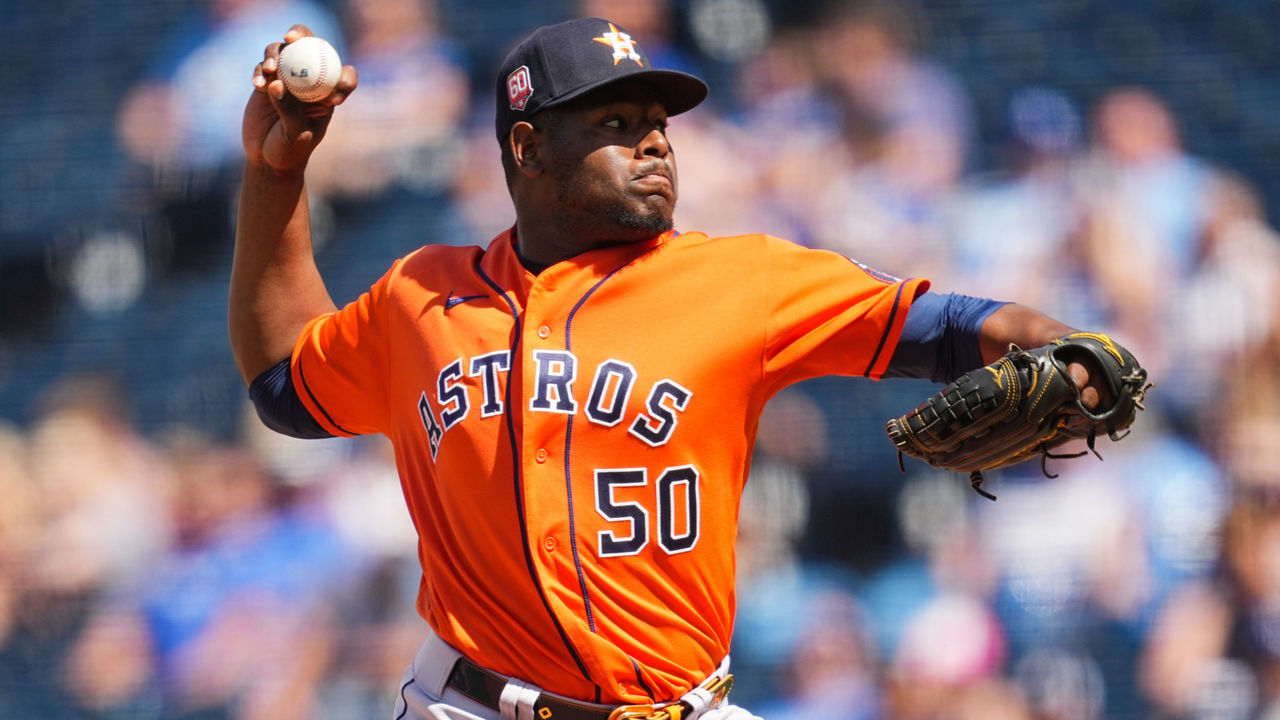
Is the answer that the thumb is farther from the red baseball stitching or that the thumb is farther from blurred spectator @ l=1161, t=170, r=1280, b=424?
blurred spectator @ l=1161, t=170, r=1280, b=424

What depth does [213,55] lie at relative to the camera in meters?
4.55

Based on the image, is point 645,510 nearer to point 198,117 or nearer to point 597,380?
point 597,380

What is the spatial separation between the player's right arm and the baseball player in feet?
0.42

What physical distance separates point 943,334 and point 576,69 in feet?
2.48

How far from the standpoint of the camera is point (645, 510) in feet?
6.60

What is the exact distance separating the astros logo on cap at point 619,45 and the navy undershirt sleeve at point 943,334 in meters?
0.64

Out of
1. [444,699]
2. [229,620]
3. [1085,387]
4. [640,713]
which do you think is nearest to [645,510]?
[640,713]

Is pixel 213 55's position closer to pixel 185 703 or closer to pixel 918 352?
pixel 185 703

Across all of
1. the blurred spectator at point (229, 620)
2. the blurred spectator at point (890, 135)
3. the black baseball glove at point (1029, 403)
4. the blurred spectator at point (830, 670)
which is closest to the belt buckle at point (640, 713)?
the black baseball glove at point (1029, 403)

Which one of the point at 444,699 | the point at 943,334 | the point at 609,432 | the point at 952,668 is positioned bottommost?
the point at 952,668

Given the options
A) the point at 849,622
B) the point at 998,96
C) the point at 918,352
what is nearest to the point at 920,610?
the point at 849,622

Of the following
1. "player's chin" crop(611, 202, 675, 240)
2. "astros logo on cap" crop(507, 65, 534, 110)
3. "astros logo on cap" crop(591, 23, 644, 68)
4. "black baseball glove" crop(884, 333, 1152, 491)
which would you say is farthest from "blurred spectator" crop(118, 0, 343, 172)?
"black baseball glove" crop(884, 333, 1152, 491)

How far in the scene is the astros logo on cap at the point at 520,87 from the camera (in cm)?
228

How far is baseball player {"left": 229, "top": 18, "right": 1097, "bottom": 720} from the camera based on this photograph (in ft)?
6.55
